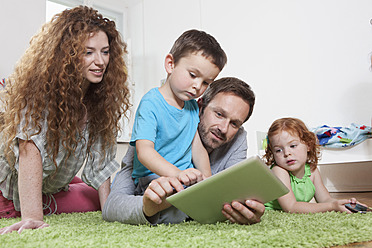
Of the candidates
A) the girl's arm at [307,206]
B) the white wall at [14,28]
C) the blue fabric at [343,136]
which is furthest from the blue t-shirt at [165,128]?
the white wall at [14,28]

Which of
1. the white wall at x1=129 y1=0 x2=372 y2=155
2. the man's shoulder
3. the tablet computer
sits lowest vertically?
the tablet computer

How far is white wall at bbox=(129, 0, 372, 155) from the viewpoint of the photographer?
8.83 ft

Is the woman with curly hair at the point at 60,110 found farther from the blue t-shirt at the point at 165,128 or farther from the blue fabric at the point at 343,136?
the blue fabric at the point at 343,136

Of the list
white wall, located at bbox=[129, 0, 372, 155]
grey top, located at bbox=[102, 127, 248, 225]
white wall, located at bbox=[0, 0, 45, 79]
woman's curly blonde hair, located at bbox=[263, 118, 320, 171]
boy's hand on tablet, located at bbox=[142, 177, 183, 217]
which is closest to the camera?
boy's hand on tablet, located at bbox=[142, 177, 183, 217]

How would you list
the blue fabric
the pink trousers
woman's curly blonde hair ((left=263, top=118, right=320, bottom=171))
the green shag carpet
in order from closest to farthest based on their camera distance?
the green shag carpet, the pink trousers, woman's curly blonde hair ((left=263, top=118, right=320, bottom=171)), the blue fabric

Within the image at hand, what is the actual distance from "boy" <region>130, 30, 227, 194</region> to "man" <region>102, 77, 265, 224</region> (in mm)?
57

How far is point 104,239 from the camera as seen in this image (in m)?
0.69

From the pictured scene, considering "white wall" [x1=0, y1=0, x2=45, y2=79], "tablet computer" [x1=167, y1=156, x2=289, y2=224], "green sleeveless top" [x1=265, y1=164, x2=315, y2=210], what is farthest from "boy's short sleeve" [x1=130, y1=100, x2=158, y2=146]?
"white wall" [x1=0, y1=0, x2=45, y2=79]

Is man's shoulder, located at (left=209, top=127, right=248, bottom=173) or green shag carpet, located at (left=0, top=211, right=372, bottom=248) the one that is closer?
green shag carpet, located at (left=0, top=211, right=372, bottom=248)

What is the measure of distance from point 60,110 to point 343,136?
1853mm

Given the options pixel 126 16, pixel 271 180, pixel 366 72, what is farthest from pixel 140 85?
pixel 271 180

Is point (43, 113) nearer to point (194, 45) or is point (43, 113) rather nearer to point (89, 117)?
point (89, 117)

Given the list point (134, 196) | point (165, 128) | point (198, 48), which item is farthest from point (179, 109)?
point (134, 196)

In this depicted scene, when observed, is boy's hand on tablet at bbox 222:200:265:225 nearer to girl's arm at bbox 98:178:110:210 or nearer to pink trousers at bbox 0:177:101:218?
girl's arm at bbox 98:178:110:210
